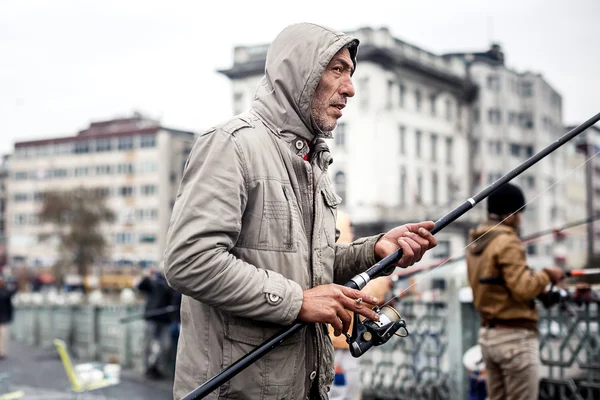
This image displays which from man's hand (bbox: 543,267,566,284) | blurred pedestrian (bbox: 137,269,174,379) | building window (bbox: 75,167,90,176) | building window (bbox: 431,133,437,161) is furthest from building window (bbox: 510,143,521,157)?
man's hand (bbox: 543,267,566,284)

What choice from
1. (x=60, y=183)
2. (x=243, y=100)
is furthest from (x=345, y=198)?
(x=60, y=183)

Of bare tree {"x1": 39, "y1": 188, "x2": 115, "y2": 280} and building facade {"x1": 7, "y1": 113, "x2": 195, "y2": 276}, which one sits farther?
building facade {"x1": 7, "y1": 113, "x2": 195, "y2": 276}

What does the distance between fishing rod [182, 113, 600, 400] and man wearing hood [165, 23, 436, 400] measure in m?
0.05

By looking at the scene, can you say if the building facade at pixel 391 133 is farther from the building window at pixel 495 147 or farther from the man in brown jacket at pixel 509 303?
the man in brown jacket at pixel 509 303

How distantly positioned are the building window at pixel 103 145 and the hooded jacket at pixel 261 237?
269 ft

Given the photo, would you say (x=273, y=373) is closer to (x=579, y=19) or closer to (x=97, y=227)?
(x=579, y=19)

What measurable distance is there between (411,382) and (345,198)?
1587 inches

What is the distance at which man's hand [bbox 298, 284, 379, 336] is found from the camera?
7.35 ft

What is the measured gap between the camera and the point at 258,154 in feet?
7.71

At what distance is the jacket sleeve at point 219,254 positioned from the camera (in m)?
2.18

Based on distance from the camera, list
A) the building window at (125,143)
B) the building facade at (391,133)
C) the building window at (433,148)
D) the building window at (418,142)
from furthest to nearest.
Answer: the building window at (125,143) → the building window at (433,148) → the building window at (418,142) → the building facade at (391,133)

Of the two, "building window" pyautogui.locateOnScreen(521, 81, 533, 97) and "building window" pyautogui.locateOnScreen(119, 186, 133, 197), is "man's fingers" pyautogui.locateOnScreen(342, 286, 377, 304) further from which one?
"building window" pyautogui.locateOnScreen(119, 186, 133, 197)

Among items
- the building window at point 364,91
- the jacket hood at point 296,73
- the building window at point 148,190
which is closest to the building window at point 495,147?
the building window at point 364,91

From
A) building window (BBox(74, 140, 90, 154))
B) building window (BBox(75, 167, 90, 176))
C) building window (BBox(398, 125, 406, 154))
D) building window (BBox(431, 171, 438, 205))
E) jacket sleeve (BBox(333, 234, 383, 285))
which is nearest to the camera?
jacket sleeve (BBox(333, 234, 383, 285))
